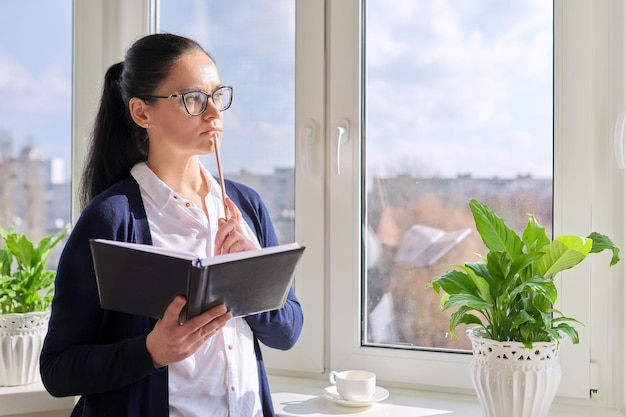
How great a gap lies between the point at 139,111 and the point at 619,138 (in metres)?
1.11

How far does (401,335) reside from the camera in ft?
6.30

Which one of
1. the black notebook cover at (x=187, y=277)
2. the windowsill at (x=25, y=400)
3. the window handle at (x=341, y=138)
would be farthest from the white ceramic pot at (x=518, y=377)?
the windowsill at (x=25, y=400)

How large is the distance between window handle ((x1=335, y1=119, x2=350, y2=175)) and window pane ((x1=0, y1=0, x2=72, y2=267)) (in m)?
0.91

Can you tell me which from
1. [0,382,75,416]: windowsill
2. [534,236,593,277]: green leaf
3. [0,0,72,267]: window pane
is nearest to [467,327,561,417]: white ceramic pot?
[534,236,593,277]: green leaf

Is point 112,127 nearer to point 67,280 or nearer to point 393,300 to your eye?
point 67,280

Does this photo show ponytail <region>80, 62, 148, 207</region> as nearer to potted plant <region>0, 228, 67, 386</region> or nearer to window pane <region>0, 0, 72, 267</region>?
potted plant <region>0, 228, 67, 386</region>

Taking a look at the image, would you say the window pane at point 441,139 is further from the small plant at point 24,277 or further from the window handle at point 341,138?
the small plant at point 24,277

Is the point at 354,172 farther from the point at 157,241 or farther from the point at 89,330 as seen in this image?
the point at 89,330

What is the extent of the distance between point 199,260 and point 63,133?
133 cm

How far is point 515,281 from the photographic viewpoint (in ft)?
4.91

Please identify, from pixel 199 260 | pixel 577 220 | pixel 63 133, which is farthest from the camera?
pixel 63 133

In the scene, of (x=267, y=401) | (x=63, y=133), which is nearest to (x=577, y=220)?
(x=267, y=401)

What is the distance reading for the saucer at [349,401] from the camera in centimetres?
172

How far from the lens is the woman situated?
1.31 m
